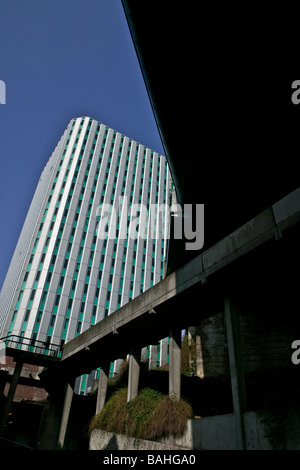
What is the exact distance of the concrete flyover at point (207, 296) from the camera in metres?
8.59

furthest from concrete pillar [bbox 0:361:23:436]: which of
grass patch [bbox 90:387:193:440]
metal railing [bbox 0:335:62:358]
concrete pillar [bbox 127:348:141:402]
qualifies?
concrete pillar [bbox 127:348:141:402]

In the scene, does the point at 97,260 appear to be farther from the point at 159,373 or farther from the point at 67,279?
the point at 159,373

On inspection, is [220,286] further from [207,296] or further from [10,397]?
[10,397]

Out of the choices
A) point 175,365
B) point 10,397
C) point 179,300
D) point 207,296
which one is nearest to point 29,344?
point 10,397

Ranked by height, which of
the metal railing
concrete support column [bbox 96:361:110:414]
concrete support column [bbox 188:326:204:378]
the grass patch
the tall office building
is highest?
the tall office building

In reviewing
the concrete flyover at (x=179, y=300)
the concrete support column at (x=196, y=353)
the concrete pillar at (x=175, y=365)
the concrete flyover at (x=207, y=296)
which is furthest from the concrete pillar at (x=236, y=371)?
the concrete support column at (x=196, y=353)

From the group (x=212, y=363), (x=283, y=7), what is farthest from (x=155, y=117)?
(x=212, y=363)

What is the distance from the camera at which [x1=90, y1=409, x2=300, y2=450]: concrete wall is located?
271 inches

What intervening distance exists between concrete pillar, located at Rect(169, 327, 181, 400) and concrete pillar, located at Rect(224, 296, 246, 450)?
3092 millimetres

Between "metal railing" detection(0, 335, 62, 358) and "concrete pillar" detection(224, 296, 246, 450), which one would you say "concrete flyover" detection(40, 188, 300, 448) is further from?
"metal railing" detection(0, 335, 62, 358)

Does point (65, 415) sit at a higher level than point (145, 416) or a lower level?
higher

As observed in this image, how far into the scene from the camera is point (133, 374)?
14.3 m

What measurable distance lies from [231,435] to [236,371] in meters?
1.62

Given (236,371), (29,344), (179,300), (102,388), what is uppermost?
(29,344)
